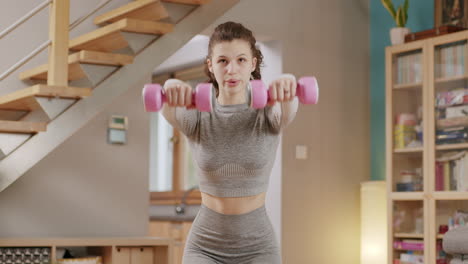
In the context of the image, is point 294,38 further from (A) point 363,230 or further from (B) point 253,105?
(B) point 253,105

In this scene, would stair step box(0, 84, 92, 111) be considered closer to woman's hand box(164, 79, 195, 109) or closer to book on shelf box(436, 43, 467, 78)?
woman's hand box(164, 79, 195, 109)

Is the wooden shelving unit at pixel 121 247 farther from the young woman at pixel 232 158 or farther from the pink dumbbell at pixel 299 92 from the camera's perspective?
the pink dumbbell at pixel 299 92

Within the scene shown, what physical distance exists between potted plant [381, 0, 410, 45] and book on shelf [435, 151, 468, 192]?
3.20 ft

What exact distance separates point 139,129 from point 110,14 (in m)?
0.87

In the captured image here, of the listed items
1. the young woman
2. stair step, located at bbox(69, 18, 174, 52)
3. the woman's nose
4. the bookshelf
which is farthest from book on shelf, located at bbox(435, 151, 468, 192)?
the woman's nose

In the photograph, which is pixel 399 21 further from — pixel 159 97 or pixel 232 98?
pixel 159 97

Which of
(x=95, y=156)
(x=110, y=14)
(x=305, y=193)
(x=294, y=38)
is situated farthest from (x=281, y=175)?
(x=110, y=14)

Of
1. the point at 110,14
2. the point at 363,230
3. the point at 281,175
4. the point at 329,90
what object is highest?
the point at 110,14

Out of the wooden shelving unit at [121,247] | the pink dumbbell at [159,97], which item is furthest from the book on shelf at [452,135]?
the pink dumbbell at [159,97]

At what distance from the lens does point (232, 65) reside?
83.7 inches

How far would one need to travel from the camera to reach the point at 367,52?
6258 mm

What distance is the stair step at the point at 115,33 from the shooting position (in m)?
4.03

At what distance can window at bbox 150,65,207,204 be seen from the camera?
7.00 meters

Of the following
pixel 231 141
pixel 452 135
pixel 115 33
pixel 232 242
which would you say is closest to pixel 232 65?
pixel 231 141
